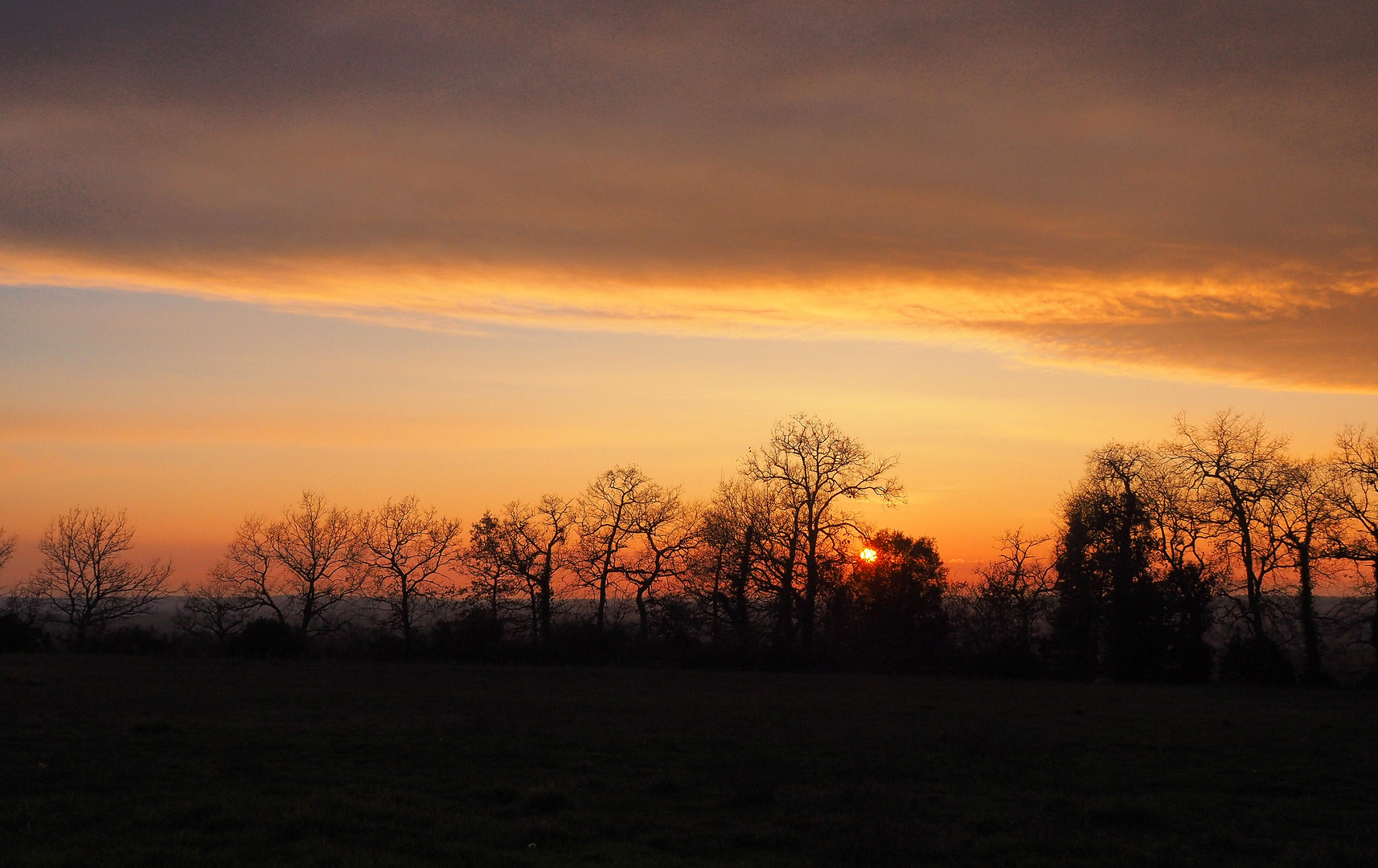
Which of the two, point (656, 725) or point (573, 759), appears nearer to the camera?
point (573, 759)

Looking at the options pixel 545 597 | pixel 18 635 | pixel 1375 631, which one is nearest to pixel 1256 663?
pixel 1375 631

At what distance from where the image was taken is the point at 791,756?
48.0ft

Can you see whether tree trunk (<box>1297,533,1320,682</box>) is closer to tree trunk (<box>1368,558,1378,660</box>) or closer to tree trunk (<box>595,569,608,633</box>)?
tree trunk (<box>1368,558,1378,660</box>)

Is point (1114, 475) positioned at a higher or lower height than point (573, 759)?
higher

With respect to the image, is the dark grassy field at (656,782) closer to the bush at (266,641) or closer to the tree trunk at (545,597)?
the bush at (266,641)

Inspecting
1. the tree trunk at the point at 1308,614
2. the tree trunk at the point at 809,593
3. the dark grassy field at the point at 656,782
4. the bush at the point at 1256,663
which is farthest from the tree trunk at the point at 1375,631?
the tree trunk at the point at 809,593

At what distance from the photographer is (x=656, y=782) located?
12086mm

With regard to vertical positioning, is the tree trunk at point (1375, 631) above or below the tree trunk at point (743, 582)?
below

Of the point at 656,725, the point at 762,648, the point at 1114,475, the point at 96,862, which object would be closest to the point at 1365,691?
the point at 1114,475

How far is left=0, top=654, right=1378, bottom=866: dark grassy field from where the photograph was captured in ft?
29.4

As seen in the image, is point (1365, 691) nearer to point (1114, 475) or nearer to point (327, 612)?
point (1114, 475)

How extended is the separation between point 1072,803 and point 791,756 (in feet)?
15.2

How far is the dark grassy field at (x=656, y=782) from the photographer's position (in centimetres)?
897

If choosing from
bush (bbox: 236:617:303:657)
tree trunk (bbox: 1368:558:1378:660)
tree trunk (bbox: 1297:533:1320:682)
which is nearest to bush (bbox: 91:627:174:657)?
bush (bbox: 236:617:303:657)
